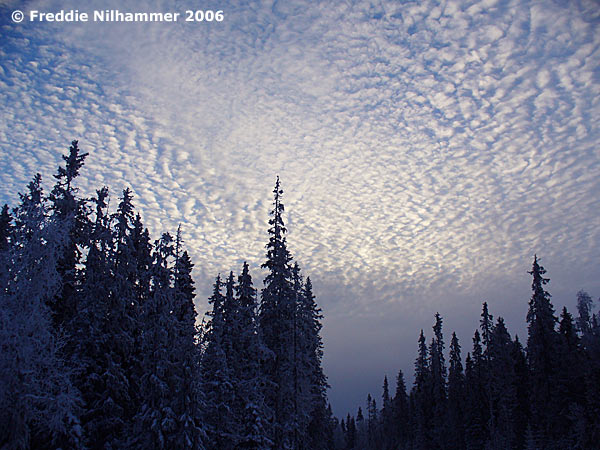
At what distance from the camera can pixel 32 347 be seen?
2036cm

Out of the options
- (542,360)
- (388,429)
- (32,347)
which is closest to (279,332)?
(32,347)

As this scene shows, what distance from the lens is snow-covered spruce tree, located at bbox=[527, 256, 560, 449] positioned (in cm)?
4828

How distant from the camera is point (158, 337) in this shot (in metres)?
26.0

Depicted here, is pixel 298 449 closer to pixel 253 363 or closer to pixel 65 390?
pixel 253 363

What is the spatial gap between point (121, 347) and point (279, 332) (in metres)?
10.1

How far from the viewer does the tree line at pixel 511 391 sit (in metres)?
46.1

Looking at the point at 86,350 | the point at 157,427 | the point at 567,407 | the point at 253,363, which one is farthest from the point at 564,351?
the point at 86,350

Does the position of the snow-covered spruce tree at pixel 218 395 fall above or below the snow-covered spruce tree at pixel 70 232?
below

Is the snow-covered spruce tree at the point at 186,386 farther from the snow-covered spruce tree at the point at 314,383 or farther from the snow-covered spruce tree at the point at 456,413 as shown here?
the snow-covered spruce tree at the point at 456,413

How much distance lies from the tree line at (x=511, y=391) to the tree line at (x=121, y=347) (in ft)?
103

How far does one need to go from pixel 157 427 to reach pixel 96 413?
4.09 m

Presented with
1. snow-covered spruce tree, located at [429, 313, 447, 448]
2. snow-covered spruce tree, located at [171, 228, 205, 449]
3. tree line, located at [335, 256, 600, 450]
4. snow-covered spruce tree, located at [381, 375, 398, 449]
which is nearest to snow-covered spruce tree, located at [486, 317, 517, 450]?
tree line, located at [335, 256, 600, 450]

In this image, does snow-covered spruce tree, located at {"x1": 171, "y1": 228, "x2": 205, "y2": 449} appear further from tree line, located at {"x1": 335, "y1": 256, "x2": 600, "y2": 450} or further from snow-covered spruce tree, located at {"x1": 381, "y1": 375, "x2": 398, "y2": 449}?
snow-covered spruce tree, located at {"x1": 381, "y1": 375, "x2": 398, "y2": 449}

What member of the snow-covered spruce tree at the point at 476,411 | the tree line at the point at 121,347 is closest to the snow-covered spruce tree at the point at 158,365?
the tree line at the point at 121,347
